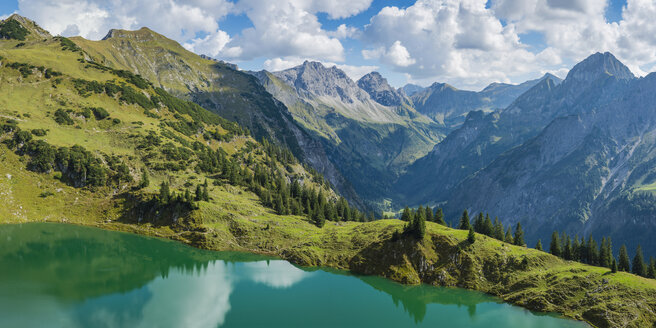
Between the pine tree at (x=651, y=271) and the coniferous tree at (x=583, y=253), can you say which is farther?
the coniferous tree at (x=583, y=253)

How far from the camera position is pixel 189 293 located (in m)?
82.3

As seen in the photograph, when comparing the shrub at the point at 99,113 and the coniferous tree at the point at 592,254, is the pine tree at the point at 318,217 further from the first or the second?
the shrub at the point at 99,113

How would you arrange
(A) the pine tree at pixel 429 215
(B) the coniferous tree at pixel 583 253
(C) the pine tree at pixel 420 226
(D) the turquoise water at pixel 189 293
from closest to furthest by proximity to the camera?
(D) the turquoise water at pixel 189 293, (C) the pine tree at pixel 420 226, (B) the coniferous tree at pixel 583 253, (A) the pine tree at pixel 429 215

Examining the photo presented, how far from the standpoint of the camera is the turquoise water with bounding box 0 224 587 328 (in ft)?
224

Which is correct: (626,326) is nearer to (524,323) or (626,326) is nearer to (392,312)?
(524,323)

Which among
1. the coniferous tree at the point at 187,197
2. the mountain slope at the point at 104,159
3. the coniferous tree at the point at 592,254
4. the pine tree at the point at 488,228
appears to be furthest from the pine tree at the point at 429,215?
the coniferous tree at the point at 187,197

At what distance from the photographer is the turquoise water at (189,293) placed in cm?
6825

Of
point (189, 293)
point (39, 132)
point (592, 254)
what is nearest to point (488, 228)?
point (592, 254)

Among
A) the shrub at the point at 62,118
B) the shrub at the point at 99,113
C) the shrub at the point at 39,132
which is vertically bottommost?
the shrub at the point at 39,132

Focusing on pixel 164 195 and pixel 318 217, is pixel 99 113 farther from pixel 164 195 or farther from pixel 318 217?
pixel 318 217

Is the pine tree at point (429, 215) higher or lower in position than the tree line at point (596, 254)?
higher

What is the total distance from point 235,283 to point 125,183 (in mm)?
67868

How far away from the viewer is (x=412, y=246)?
330 ft

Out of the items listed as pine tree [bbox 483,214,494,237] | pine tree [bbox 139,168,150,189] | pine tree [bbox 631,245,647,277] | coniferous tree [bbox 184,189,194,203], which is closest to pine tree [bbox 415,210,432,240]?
pine tree [bbox 483,214,494,237]
